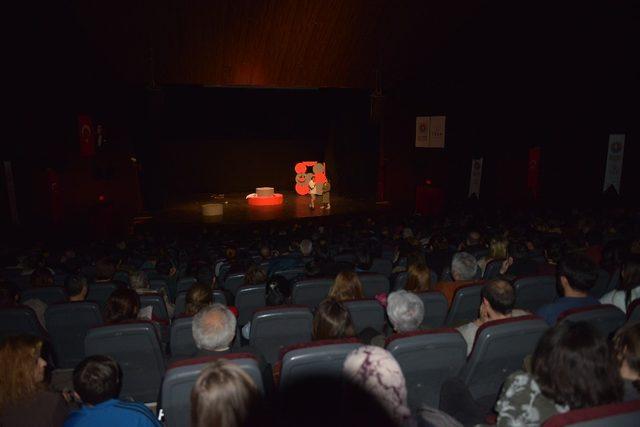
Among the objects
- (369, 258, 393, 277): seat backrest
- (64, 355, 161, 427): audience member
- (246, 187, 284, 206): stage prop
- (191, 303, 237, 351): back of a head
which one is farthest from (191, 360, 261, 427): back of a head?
(246, 187, 284, 206): stage prop

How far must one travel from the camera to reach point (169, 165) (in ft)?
64.5

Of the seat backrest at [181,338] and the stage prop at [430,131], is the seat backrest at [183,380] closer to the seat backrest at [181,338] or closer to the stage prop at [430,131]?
the seat backrest at [181,338]

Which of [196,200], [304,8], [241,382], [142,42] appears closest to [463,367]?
[241,382]

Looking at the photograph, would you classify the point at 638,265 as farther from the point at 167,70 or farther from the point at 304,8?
the point at 167,70

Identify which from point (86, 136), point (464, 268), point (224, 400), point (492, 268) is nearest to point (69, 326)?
point (224, 400)

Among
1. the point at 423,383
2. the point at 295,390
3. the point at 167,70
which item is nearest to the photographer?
the point at 295,390

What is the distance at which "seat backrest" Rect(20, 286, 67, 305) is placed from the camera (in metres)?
4.62

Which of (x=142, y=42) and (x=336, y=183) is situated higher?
(x=142, y=42)

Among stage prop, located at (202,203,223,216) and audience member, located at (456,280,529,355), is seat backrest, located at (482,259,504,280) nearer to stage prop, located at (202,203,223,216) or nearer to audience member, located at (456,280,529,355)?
audience member, located at (456,280,529,355)

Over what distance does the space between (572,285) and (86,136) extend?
1221 centimetres

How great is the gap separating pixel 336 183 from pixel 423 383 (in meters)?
17.6

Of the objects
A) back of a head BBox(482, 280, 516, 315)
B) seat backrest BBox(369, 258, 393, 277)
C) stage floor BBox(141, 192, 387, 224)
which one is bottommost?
stage floor BBox(141, 192, 387, 224)

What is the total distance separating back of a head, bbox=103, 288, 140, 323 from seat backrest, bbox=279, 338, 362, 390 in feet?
5.76

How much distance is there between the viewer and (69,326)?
3.88 metres
